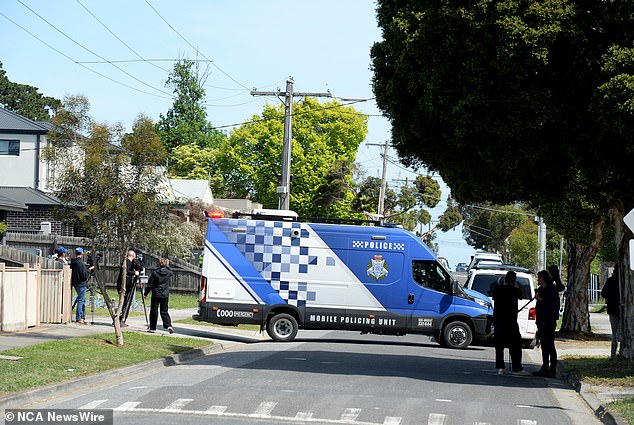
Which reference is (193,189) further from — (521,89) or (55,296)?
(521,89)

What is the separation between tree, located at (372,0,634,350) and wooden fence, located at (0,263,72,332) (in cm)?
910

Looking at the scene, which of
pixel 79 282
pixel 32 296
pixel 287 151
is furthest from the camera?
pixel 287 151

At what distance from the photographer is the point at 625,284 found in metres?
18.2

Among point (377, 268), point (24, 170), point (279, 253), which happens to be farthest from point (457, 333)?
point (24, 170)

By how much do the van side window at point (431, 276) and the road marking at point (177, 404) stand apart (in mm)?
11829

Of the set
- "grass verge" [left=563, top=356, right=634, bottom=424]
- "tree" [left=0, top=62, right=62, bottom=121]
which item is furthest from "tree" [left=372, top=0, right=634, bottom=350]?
"tree" [left=0, top=62, right=62, bottom=121]

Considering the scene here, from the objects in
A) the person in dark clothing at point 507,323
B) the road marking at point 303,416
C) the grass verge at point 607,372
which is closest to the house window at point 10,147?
the grass verge at point 607,372

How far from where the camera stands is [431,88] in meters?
16.2

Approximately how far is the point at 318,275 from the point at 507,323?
6.35 metres

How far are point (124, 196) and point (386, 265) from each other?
7.64 metres

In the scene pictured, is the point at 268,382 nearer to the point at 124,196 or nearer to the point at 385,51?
the point at 124,196

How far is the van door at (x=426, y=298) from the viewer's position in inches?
931

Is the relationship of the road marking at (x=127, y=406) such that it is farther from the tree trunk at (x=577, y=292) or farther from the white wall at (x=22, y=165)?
the white wall at (x=22, y=165)

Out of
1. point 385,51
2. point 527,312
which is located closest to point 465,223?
point 527,312
